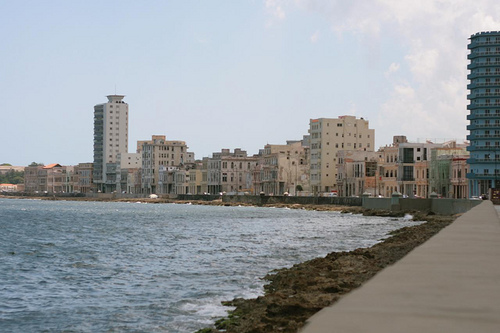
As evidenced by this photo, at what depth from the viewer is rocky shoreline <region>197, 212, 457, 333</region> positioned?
645 inches

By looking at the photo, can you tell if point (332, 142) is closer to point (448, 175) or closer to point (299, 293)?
point (448, 175)

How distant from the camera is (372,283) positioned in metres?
12.9

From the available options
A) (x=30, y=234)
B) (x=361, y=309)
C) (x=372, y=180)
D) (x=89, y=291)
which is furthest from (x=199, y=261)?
(x=372, y=180)

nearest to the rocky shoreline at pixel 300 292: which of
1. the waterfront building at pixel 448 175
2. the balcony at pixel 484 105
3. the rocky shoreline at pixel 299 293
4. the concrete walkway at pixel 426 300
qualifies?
the rocky shoreline at pixel 299 293

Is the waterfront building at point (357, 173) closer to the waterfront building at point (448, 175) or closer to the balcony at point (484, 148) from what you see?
the waterfront building at point (448, 175)

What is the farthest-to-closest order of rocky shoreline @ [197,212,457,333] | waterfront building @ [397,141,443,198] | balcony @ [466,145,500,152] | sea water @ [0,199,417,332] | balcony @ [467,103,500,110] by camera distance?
balcony @ [467,103,500,110] < waterfront building @ [397,141,443,198] < balcony @ [466,145,500,152] < sea water @ [0,199,417,332] < rocky shoreline @ [197,212,457,333]

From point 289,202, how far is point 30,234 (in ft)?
356

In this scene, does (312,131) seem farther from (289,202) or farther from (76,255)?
(76,255)

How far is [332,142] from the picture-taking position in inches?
7411

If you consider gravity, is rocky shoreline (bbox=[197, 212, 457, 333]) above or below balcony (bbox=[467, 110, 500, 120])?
below

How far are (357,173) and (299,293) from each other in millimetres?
146334

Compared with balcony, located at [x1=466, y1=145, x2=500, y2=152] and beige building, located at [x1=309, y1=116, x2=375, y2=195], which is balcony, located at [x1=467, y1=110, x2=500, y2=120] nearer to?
balcony, located at [x1=466, y1=145, x2=500, y2=152]

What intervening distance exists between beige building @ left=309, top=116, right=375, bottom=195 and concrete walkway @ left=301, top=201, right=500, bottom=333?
171053 millimetres

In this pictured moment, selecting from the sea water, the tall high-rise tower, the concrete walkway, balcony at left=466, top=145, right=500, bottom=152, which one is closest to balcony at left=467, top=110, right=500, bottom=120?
the tall high-rise tower
